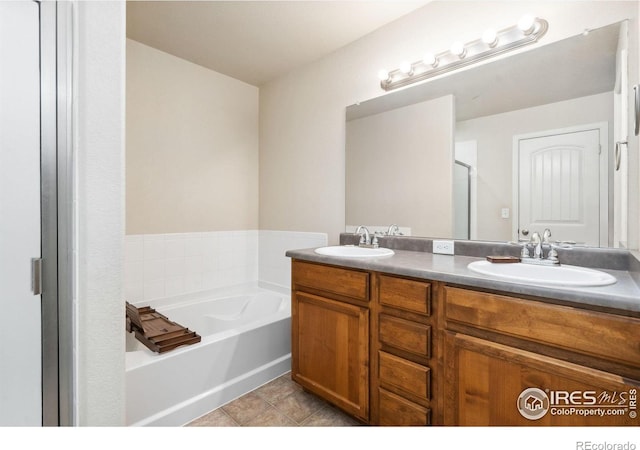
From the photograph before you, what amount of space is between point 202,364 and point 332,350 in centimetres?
78

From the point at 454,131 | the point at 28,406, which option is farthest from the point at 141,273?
the point at 454,131

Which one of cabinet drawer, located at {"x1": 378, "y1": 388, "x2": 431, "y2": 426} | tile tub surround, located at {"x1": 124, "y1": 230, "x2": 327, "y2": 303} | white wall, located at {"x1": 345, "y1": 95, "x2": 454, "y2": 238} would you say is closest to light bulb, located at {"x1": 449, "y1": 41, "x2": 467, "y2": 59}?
white wall, located at {"x1": 345, "y1": 95, "x2": 454, "y2": 238}

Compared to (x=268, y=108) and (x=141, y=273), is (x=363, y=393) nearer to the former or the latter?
(x=141, y=273)

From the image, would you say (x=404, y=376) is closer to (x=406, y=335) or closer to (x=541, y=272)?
(x=406, y=335)

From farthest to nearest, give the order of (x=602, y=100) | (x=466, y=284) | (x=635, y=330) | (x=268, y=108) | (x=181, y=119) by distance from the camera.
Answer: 1. (x=268, y=108)
2. (x=181, y=119)
3. (x=602, y=100)
4. (x=466, y=284)
5. (x=635, y=330)

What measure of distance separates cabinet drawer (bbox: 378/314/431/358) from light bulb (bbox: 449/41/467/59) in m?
1.52

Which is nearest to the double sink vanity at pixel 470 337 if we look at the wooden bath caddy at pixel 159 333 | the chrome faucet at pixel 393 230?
the chrome faucet at pixel 393 230

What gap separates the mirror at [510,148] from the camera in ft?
4.51

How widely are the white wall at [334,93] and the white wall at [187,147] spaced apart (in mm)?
214

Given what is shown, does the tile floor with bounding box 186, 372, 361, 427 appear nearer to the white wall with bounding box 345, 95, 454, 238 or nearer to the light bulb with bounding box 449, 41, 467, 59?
the white wall with bounding box 345, 95, 454, 238

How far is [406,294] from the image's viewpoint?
4.36 feet

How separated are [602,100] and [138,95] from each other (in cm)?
286

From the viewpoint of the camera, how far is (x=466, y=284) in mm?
1153
